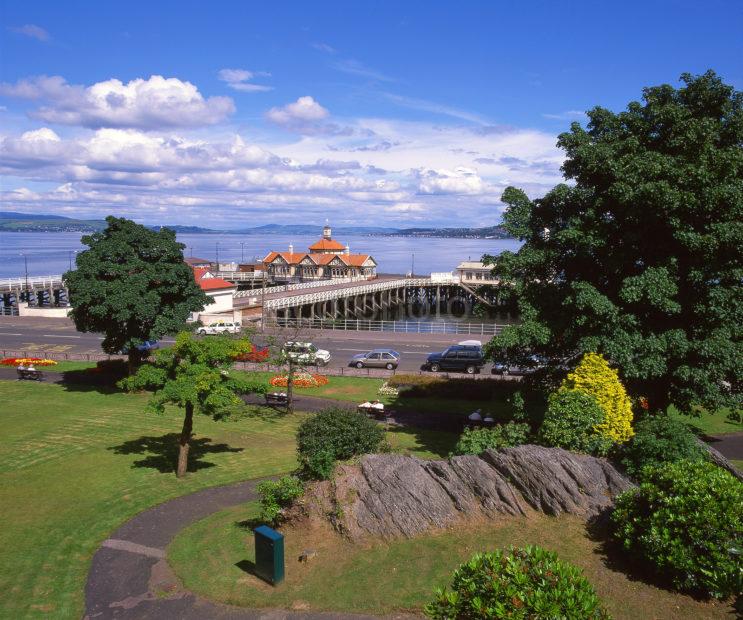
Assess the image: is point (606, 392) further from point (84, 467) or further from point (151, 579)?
point (84, 467)

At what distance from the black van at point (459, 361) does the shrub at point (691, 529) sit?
82.5 ft

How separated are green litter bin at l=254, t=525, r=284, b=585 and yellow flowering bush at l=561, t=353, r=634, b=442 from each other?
28.2 ft

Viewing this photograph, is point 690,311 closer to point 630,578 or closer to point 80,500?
point 630,578

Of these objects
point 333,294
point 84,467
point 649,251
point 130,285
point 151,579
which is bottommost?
point 151,579

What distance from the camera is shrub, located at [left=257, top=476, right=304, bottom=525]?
15211mm

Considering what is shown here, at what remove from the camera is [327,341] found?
161 feet

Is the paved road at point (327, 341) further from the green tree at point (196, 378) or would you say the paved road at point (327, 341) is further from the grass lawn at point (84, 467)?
the green tree at point (196, 378)

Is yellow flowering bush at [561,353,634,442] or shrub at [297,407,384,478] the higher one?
yellow flowering bush at [561,353,634,442]

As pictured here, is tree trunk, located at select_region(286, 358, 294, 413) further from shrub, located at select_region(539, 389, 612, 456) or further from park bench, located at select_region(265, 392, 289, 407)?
shrub, located at select_region(539, 389, 612, 456)

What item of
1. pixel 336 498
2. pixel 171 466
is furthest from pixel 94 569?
pixel 171 466

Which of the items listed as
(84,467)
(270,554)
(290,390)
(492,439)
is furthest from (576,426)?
(84,467)

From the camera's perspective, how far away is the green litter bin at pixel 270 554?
42.5ft

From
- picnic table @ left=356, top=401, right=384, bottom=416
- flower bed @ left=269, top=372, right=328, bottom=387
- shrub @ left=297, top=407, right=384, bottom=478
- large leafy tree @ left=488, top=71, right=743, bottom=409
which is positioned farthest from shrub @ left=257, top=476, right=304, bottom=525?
flower bed @ left=269, top=372, right=328, bottom=387

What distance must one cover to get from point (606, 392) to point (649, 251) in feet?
17.7
